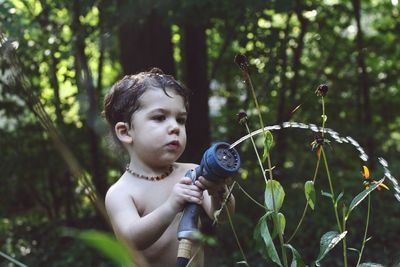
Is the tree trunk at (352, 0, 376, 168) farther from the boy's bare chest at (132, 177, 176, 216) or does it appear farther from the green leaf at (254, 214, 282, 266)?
the green leaf at (254, 214, 282, 266)

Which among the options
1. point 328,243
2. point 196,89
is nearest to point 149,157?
point 328,243

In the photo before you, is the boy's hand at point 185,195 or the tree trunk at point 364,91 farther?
the tree trunk at point 364,91

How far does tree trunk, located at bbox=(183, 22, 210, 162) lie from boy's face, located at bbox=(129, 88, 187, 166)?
3247 mm

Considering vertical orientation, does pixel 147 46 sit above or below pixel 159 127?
above

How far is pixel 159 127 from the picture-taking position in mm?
2189

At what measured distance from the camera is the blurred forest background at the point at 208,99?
4.99 metres

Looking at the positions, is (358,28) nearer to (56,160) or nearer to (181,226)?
(56,160)

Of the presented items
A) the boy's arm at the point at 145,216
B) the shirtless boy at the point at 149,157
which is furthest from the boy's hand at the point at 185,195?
the shirtless boy at the point at 149,157

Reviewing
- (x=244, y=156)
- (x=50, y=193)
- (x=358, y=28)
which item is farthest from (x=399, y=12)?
(x=50, y=193)

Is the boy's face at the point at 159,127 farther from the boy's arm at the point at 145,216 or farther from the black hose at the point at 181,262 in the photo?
the black hose at the point at 181,262

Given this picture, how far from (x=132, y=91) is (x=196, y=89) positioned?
13.1ft

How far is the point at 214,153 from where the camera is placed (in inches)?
67.2

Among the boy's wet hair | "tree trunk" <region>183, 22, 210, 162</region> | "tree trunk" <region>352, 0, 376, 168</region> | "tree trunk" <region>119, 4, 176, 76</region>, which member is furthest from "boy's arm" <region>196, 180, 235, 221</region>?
"tree trunk" <region>352, 0, 376, 168</region>

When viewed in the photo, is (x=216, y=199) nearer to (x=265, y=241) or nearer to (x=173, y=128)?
(x=173, y=128)
